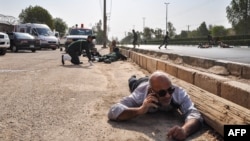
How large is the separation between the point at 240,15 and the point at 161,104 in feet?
298

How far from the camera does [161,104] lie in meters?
4.24

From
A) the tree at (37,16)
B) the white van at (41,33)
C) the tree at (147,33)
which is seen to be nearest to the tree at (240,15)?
the tree at (147,33)

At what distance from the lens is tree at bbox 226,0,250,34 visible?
86.1 metres

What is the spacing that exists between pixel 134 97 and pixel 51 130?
3.65 feet

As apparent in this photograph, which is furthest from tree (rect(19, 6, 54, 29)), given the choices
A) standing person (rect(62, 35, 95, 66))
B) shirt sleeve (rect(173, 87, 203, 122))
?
shirt sleeve (rect(173, 87, 203, 122))

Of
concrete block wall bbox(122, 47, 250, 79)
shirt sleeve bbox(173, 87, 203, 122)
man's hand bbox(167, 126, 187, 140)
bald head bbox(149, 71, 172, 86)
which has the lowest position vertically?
man's hand bbox(167, 126, 187, 140)

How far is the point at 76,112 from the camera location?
16.0 feet

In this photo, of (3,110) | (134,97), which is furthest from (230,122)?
(3,110)

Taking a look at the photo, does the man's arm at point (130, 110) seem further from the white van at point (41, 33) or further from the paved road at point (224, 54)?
the white van at point (41, 33)

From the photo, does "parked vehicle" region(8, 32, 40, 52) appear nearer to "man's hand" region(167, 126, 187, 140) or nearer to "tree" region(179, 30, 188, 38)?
"man's hand" region(167, 126, 187, 140)

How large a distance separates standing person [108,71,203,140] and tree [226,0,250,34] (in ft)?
276

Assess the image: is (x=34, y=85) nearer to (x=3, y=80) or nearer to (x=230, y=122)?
(x=3, y=80)

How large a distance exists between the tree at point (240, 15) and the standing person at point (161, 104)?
84035 mm

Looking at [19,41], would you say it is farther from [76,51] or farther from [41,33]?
[76,51]
